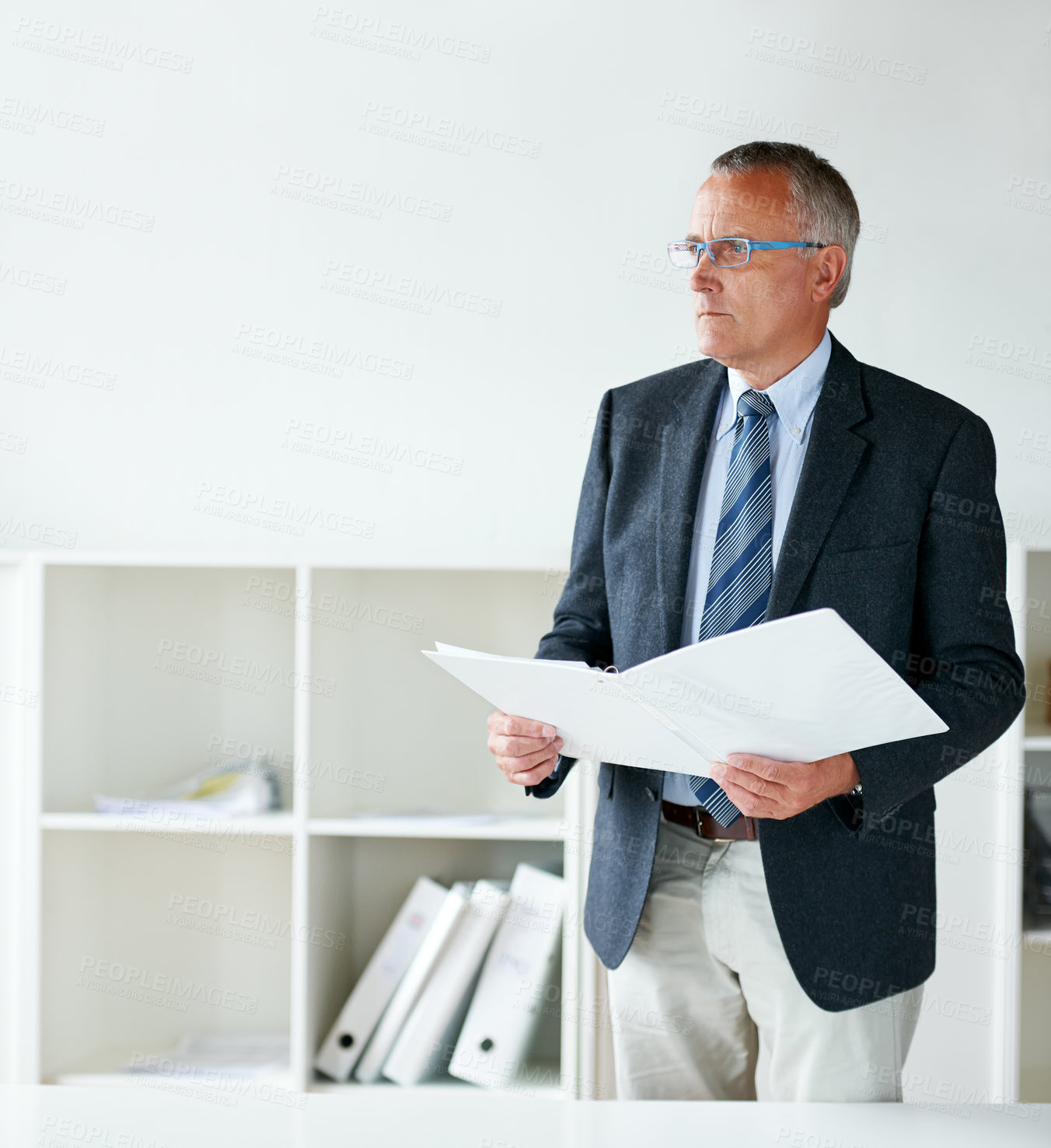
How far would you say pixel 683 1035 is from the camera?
153cm

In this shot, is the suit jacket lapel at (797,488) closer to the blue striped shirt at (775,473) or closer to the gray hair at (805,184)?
the blue striped shirt at (775,473)

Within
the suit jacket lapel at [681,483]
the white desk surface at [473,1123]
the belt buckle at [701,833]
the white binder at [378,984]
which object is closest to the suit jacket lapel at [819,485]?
the suit jacket lapel at [681,483]

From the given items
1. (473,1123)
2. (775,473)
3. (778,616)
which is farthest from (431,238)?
(473,1123)

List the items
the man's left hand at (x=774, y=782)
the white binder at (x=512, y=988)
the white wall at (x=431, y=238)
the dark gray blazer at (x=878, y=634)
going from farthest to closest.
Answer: the white wall at (x=431, y=238)
the white binder at (x=512, y=988)
the dark gray blazer at (x=878, y=634)
the man's left hand at (x=774, y=782)

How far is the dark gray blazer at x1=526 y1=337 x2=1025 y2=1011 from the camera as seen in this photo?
53.5 inches

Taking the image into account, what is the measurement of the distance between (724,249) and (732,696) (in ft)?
2.21

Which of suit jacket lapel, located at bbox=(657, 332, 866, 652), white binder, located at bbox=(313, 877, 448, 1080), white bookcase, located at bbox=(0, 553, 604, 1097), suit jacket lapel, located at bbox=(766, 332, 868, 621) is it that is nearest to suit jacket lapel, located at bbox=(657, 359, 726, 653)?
suit jacket lapel, located at bbox=(657, 332, 866, 652)

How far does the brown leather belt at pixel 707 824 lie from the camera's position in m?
1.44

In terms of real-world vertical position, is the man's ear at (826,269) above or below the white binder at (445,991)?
above

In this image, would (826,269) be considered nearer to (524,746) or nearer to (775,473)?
(775,473)

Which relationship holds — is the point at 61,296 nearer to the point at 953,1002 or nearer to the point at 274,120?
the point at 274,120

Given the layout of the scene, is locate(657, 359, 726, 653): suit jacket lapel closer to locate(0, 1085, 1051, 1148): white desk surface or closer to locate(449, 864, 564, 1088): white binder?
locate(0, 1085, 1051, 1148): white desk surface

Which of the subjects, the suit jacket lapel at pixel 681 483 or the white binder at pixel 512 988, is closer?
the suit jacket lapel at pixel 681 483

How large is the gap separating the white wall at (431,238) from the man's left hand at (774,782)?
1.35 m
